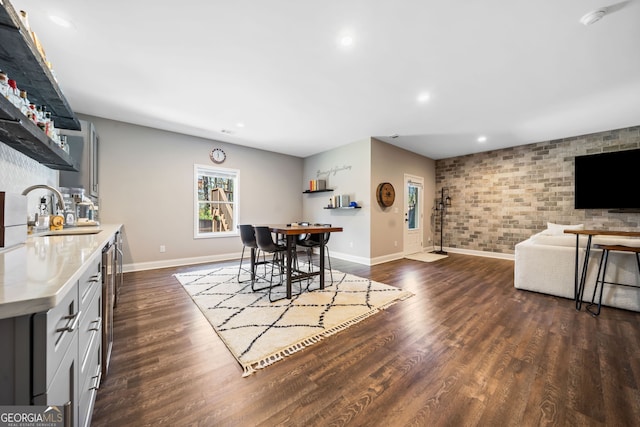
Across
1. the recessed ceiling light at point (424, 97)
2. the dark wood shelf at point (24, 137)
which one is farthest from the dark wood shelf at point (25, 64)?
the recessed ceiling light at point (424, 97)

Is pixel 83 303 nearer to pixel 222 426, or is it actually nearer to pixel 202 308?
pixel 222 426

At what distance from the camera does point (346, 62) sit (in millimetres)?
2418

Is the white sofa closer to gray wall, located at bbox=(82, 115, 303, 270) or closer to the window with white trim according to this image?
gray wall, located at bbox=(82, 115, 303, 270)

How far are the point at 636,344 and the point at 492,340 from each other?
1.10 meters

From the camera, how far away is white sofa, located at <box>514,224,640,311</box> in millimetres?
2596

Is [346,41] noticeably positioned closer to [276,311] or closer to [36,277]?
[36,277]

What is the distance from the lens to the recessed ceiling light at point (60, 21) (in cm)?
188

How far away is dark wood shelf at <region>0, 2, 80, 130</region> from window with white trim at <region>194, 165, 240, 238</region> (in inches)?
108

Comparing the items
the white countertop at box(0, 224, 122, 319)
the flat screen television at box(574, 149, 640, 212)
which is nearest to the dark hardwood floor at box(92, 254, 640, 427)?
the white countertop at box(0, 224, 122, 319)

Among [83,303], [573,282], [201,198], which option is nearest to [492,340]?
[573,282]

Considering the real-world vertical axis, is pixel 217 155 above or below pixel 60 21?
below

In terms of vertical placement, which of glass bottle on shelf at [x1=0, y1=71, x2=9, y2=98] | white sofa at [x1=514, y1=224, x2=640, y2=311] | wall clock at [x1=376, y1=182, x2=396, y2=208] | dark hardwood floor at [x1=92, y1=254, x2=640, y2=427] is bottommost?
dark hardwood floor at [x1=92, y1=254, x2=640, y2=427]

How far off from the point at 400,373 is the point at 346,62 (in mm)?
2735

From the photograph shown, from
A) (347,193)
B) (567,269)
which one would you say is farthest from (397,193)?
(567,269)
